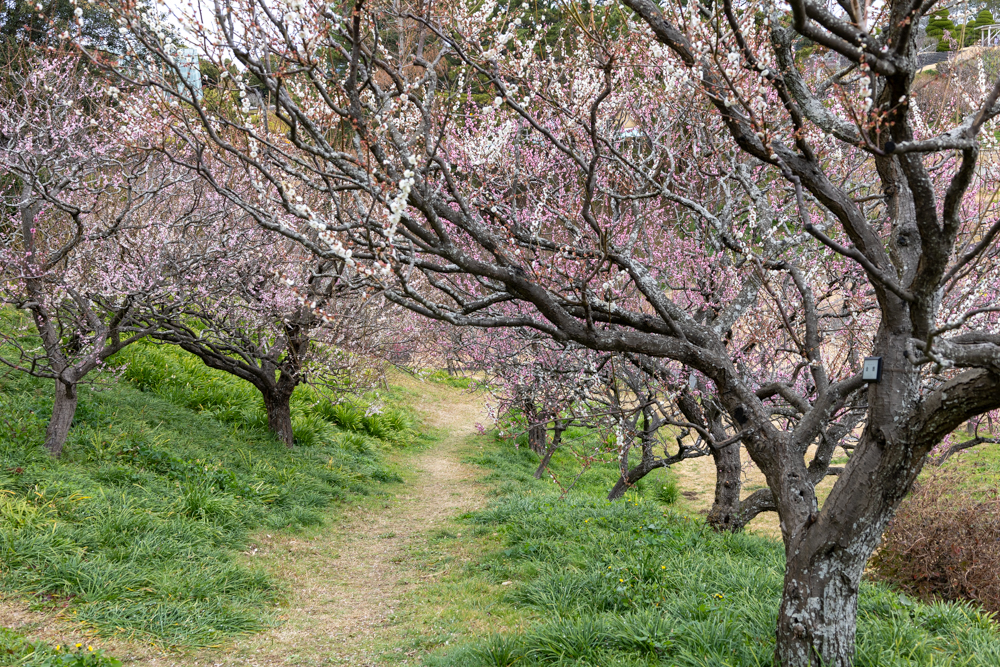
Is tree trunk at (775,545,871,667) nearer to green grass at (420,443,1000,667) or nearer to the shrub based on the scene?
green grass at (420,443,1000,667)

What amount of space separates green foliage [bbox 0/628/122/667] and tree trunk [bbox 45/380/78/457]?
11.0 ft

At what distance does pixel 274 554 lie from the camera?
24.0ft

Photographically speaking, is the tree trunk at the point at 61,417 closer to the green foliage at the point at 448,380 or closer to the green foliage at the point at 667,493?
the green foliage at the point at 667,493

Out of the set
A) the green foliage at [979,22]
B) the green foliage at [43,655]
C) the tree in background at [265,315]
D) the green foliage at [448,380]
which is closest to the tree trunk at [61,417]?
the tree in background at [265,315]

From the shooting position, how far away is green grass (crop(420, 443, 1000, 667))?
13.5ft

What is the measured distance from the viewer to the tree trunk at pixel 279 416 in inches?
416

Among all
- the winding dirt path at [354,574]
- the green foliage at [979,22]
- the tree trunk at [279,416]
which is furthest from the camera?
the green foliage at [979,22]

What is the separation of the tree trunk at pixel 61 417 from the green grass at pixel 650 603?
485 cm

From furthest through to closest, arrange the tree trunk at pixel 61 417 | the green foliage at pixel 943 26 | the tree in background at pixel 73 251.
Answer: the tree trunk at pixel 61 417 < the tree in background at pixel 73 251 < the green foliage at pixel 943 26

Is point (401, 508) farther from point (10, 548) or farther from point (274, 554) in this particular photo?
point (10, 548)

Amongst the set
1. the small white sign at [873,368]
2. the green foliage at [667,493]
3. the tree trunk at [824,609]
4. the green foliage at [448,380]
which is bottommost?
the green foliage at [667,493]

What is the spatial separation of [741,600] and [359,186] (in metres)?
4.04

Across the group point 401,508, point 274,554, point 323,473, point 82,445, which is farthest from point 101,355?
point 401,508

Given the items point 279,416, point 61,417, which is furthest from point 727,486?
point 61,417
